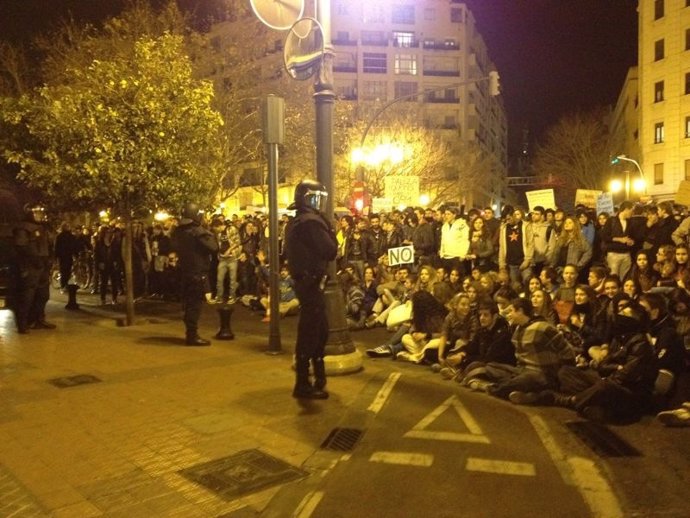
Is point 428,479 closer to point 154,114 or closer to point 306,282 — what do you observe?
point 306,282

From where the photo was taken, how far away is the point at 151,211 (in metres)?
12.2


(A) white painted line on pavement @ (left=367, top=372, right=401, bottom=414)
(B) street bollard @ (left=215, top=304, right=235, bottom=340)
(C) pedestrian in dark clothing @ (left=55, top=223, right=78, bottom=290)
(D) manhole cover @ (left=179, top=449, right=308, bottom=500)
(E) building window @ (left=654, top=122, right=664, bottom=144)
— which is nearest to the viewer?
(D) manhole cover @ (left=179, top=449, right=308, bottom=500)

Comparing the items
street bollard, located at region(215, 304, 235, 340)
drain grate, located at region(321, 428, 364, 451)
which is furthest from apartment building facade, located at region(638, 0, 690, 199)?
drain grate, located at region(321, 428, 364, 451)

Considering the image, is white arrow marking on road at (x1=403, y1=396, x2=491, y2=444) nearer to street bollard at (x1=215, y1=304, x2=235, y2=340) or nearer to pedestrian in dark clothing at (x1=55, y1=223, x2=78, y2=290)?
street bollard at (x1=215, y1=304, x2=235, y2=340)

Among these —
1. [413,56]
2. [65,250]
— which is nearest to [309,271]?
[65,250]

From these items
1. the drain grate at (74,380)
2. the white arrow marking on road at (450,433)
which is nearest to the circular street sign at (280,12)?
the drain grate at (74,380)

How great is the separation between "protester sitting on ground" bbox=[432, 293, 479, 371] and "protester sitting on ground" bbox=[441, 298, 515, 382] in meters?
0.24

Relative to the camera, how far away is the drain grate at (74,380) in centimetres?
748

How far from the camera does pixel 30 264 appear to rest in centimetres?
1080

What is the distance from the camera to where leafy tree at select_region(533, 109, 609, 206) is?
53844 millimetres

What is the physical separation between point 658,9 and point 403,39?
2946 cm

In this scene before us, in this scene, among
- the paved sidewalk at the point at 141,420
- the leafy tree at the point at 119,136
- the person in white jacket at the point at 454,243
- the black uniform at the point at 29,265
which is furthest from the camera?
the person in white jacket at the point at 454,243

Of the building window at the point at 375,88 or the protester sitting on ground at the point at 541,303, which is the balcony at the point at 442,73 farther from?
the protester sitting on ground at the point at 541,303

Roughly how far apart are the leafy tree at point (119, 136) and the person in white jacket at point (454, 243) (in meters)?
4.78
